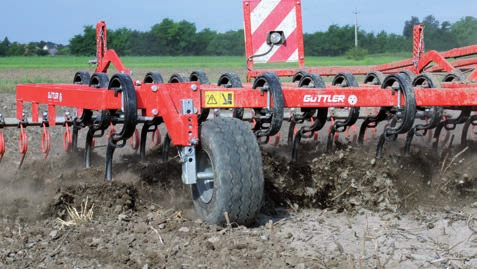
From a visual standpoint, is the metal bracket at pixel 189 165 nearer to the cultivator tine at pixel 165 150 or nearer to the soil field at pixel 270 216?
the soil field at pixel 270 216

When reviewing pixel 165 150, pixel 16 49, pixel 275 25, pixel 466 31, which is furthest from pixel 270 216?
pixel 16 49

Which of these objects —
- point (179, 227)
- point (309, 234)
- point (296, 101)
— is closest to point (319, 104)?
point (296, 101)

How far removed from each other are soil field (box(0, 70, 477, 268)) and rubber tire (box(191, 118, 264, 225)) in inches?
4.6

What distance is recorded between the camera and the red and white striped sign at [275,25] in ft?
24.8

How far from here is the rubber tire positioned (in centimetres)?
396

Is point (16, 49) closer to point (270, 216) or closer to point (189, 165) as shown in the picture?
point (270, 216)

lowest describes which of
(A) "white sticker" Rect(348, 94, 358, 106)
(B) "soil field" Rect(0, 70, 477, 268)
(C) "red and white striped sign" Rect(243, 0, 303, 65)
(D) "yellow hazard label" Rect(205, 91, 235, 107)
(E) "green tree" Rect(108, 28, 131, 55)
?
(B) "soil field" Rect(0, 70, 477, 268)

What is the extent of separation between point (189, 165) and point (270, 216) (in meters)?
0.85

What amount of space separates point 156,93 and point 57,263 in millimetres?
1233

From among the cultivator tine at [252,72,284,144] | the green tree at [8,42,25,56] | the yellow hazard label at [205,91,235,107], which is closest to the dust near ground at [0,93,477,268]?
the cultivator tine at [252,72,284,144]

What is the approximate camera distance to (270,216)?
4.76 metres

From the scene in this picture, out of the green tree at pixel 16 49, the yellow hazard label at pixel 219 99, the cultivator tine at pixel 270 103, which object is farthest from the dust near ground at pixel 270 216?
the green tree at pixel 16 49

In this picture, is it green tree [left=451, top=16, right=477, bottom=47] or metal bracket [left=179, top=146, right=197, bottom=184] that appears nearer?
metal bracket [left=179, top=146, right=197, bottom=184]

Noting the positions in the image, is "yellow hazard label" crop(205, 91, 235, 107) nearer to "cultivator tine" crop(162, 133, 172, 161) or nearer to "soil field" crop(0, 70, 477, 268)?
"soil field" crop(0, 70, 477, 268)
